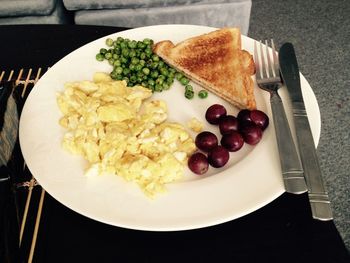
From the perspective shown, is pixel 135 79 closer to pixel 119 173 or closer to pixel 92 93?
pixel 92 93

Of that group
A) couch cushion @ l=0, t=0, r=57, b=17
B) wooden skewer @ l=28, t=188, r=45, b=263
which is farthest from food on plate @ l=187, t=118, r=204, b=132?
couch cushion @ l=0, t=0, r=57, b=17

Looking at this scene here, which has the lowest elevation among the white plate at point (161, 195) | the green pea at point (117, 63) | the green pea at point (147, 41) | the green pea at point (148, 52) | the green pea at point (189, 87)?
the white plate at point (161, 195)

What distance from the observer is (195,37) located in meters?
1.68

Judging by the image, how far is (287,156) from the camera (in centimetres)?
109

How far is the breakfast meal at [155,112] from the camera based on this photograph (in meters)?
1.17

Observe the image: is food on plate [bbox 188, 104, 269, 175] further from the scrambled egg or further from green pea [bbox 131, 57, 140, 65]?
green pea [bbox 131, 57, 140, 65]

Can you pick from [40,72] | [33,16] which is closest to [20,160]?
[40,72]

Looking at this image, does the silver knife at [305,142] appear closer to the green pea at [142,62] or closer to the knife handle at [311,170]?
the knife handle at [311,170]

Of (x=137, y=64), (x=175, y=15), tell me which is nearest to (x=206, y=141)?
(x=137, y=64)

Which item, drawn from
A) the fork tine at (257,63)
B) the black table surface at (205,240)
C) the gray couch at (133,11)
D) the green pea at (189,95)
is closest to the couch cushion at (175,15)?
the gray couch at (133,11)

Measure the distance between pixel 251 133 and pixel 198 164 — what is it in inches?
8.9

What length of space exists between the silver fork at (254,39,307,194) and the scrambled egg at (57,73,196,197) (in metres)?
0.31

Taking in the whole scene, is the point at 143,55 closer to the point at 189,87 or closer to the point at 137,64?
the point at 137,64

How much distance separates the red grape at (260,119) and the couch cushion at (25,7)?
1.98 metres
